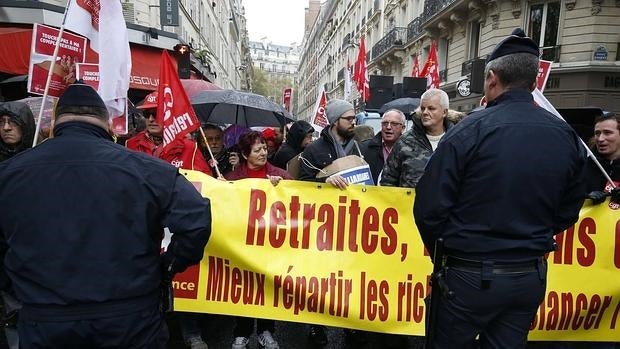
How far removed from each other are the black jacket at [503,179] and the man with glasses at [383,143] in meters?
2.48

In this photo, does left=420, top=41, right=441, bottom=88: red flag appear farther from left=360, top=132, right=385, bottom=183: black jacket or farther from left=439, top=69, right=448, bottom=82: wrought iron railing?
left=439, top=69, right=448, bottom=82: wrought iron railing

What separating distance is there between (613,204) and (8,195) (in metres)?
3.92

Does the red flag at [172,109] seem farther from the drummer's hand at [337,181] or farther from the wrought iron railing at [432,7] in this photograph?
the wrought iron railing at [432,7]

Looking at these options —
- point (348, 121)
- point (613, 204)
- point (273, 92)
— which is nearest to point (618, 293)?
point (613, 204)

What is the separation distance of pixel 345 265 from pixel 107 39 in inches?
101

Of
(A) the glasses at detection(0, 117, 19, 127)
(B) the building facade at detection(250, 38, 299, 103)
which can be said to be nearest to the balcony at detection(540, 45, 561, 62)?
(A) the glasses at detection(0, 117, 19, 127)

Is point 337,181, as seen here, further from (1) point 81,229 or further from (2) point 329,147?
(1) point 81,229

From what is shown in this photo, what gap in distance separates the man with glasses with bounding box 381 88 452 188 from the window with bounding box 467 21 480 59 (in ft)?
65.2

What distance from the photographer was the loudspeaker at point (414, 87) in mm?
14086

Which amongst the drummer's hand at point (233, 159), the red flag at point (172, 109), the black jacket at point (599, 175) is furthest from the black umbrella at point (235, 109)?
the black jacket at point (599, 175)

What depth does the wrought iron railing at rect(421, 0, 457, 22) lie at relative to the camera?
2336 centimetres

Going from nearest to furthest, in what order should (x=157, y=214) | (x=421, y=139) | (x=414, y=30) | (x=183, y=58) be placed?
(x=157, y=214), (x=421, y=139), (x=183, y=58), (x=414, y=30)

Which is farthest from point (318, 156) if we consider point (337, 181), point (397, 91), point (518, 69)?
point (397, 91)

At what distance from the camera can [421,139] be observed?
3836mm
